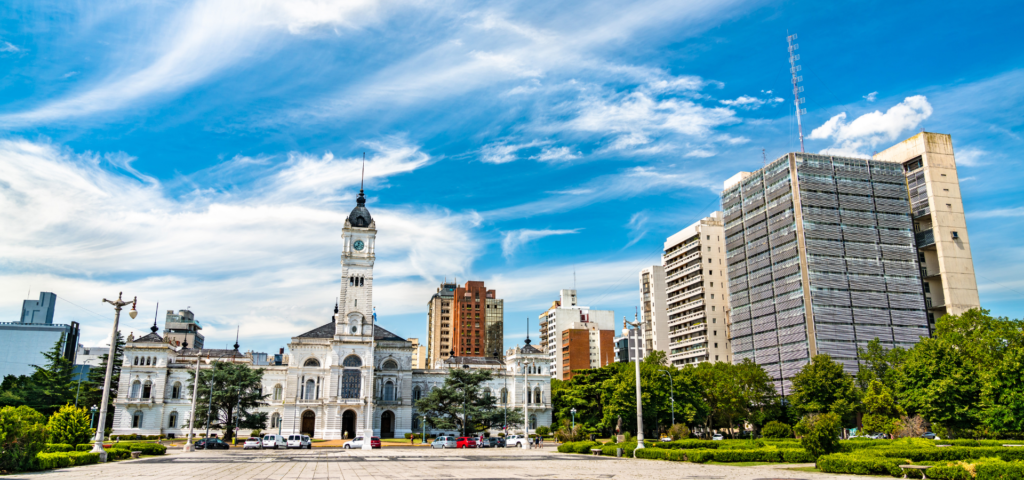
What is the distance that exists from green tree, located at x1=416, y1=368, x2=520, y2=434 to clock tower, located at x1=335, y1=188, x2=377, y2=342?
43.2 feet

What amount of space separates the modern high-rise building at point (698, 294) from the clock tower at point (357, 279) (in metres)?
64.2

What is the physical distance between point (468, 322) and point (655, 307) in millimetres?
57368

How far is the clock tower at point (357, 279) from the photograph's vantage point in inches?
3597

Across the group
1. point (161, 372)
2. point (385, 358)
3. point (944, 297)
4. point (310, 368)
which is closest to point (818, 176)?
point (944, 297)

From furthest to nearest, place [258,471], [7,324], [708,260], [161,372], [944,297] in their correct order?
[7,324], [708,260], [944,297], [161,372], [258,471]

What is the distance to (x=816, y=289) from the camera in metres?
94.4

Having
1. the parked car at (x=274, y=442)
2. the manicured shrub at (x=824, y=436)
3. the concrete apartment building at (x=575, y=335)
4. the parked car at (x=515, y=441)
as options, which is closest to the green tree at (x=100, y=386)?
the parked car at (x=274, y=442)

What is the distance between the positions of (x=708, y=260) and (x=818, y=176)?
3047 cm

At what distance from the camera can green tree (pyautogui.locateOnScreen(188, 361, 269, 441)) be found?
75938 mm

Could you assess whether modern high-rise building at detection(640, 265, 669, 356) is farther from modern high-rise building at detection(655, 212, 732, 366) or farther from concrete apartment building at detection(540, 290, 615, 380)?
concrete apartment building at detection(540, 290, 615, 380)

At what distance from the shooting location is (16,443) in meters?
27.8

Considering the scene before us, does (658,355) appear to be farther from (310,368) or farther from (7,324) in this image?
(7,324)

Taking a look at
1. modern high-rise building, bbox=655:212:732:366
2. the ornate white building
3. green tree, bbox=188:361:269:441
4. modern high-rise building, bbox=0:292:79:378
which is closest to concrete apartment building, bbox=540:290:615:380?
modern high-rise building, bbox=655:212:732:366

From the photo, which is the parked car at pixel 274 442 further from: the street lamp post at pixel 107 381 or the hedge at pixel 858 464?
the hedge at pixel 858 464
